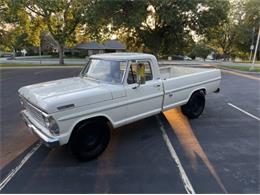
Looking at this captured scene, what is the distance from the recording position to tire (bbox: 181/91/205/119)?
631 centimetres

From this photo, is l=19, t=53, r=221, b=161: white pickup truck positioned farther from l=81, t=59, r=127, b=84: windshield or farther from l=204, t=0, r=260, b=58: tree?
l=204, t=0, r=260, b=58: tree

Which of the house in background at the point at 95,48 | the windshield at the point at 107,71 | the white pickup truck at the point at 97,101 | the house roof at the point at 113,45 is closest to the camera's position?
the white pickup truck at the point at 97,101

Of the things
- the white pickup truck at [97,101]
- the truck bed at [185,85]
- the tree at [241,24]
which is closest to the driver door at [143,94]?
the white pickup truck at [97,101]

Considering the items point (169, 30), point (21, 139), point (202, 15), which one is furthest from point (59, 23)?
point (21, 139)

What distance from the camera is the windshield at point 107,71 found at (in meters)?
4.42

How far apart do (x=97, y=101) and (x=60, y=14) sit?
90.6 feet

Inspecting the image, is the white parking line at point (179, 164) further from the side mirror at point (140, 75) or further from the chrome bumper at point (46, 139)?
the chrome bumper at point (46, 139)

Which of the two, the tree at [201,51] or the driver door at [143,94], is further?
the tree at [201,51]

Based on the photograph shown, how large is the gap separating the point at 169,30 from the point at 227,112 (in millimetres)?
18877

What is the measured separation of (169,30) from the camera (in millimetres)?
24078

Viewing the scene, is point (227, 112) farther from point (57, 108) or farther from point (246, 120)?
point (57, 108)

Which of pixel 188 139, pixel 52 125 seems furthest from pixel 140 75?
pixel 52 125

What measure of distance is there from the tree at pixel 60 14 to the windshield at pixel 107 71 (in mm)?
19352

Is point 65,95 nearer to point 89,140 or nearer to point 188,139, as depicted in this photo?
point 89,140
